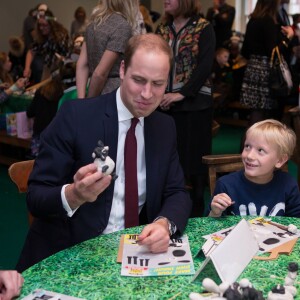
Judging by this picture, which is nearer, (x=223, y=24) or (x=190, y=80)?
(x=190, y=80)

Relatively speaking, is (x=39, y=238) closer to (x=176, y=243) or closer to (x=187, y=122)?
(x=176, y=243)

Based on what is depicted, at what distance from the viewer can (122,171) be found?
6.08 feet

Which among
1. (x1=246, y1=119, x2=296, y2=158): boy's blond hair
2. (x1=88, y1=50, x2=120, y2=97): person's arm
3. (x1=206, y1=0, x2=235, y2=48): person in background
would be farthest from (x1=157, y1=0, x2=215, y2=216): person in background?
(x1=206, y1=0, x2=235, y2=48): person in background

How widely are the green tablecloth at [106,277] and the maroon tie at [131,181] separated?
0.81 ft

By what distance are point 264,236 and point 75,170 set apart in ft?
2.28

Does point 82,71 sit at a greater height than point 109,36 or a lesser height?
lesser

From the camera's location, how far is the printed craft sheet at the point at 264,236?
1.58 m

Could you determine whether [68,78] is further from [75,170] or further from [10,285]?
[10,285]

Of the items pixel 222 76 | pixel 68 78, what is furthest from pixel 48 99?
pixel 222 76

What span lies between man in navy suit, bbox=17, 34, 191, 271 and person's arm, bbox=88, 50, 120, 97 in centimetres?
121

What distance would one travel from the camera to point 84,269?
143 centimetres

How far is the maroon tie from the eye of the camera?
6.02ft

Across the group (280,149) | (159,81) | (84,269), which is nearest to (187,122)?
(280,149)

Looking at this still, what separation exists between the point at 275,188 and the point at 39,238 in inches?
38.0
